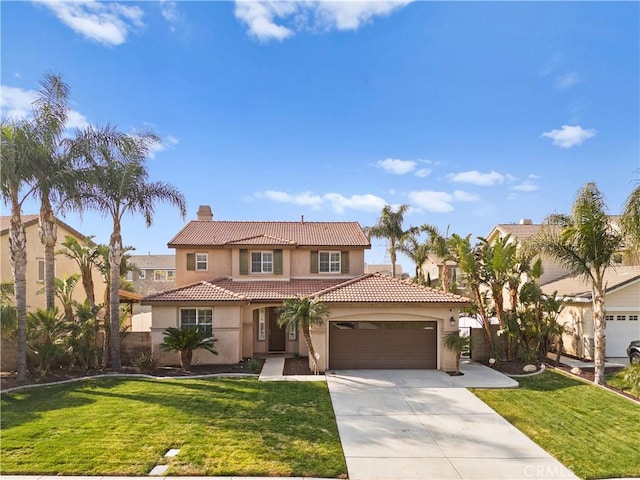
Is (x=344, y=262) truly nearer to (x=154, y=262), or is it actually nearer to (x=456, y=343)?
(x=456, y=343)

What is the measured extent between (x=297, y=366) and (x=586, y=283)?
14112 mm

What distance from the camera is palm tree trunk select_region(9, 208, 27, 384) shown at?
13.6 m

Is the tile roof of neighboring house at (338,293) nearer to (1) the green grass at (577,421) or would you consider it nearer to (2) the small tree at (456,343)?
(2) the small tree at (456,343)

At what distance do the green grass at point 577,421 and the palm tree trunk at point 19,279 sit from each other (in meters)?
16.3

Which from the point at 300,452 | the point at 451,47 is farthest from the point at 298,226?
the point at 300,452

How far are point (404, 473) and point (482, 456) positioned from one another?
2075mm

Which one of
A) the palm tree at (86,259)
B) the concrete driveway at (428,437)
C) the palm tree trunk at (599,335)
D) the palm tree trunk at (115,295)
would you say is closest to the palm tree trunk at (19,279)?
the palm tree at (86,259)

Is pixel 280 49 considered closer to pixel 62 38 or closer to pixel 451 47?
pixel 451 47

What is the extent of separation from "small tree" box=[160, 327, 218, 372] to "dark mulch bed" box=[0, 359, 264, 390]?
53 cm

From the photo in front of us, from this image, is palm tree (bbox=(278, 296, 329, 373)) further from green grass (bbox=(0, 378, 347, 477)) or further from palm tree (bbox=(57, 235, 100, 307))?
palm tree (bbox=(57, 235, 100, 307))

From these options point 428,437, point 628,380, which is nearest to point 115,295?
point 428,437

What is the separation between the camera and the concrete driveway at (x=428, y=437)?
24.9ft

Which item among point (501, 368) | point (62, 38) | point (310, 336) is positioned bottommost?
point (501, 368)

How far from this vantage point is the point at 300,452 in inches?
318
